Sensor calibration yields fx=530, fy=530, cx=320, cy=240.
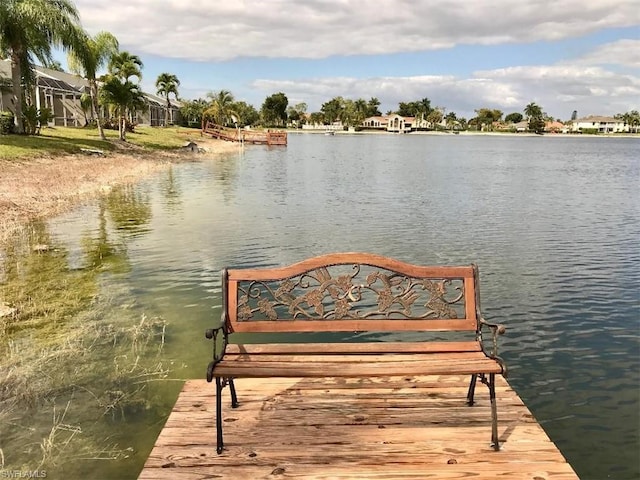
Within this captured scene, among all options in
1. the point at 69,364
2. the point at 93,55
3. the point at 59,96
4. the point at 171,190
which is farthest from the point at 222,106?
the point at 69,364

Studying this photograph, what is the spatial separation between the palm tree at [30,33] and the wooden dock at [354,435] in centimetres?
3325

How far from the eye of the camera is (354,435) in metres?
4.07

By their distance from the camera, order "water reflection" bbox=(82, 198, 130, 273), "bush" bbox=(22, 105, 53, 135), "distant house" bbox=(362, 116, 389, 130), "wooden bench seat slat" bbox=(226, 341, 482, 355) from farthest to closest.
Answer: "distant house" bbox=(362, 116, 389, 130) < "bush" bbox=(22, 105, 53, 135) < "water reflection" bbox=(82, 198, 130, 273) < "wooden bench seat slat" bbox=(226, 341, 482, 355)

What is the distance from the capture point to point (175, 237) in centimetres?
1385

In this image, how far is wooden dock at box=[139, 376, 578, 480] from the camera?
3.68m

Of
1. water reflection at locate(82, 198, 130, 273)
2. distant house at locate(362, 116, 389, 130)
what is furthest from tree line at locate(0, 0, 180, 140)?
distant house at locate(362, 116, 389, 130)

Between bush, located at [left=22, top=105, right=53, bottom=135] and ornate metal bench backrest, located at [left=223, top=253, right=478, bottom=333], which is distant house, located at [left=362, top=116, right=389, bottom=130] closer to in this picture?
bush, located at [left=22, top=105, right=53, bottom=135]

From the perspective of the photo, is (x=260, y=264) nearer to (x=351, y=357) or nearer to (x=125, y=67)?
(x=351, y=357)

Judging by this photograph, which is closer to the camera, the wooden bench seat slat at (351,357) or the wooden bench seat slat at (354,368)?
the wooden bench seat slat at (354,368)

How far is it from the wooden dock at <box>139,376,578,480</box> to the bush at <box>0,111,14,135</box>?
32.1 m

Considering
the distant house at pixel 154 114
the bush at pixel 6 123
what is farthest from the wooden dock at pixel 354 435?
the distant house at pixel 154 114

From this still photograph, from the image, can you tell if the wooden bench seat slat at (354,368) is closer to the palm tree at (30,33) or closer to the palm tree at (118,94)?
the palm tree at (30,33)

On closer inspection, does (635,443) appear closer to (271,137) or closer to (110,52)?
(110,52)

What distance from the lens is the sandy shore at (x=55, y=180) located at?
15.5m
